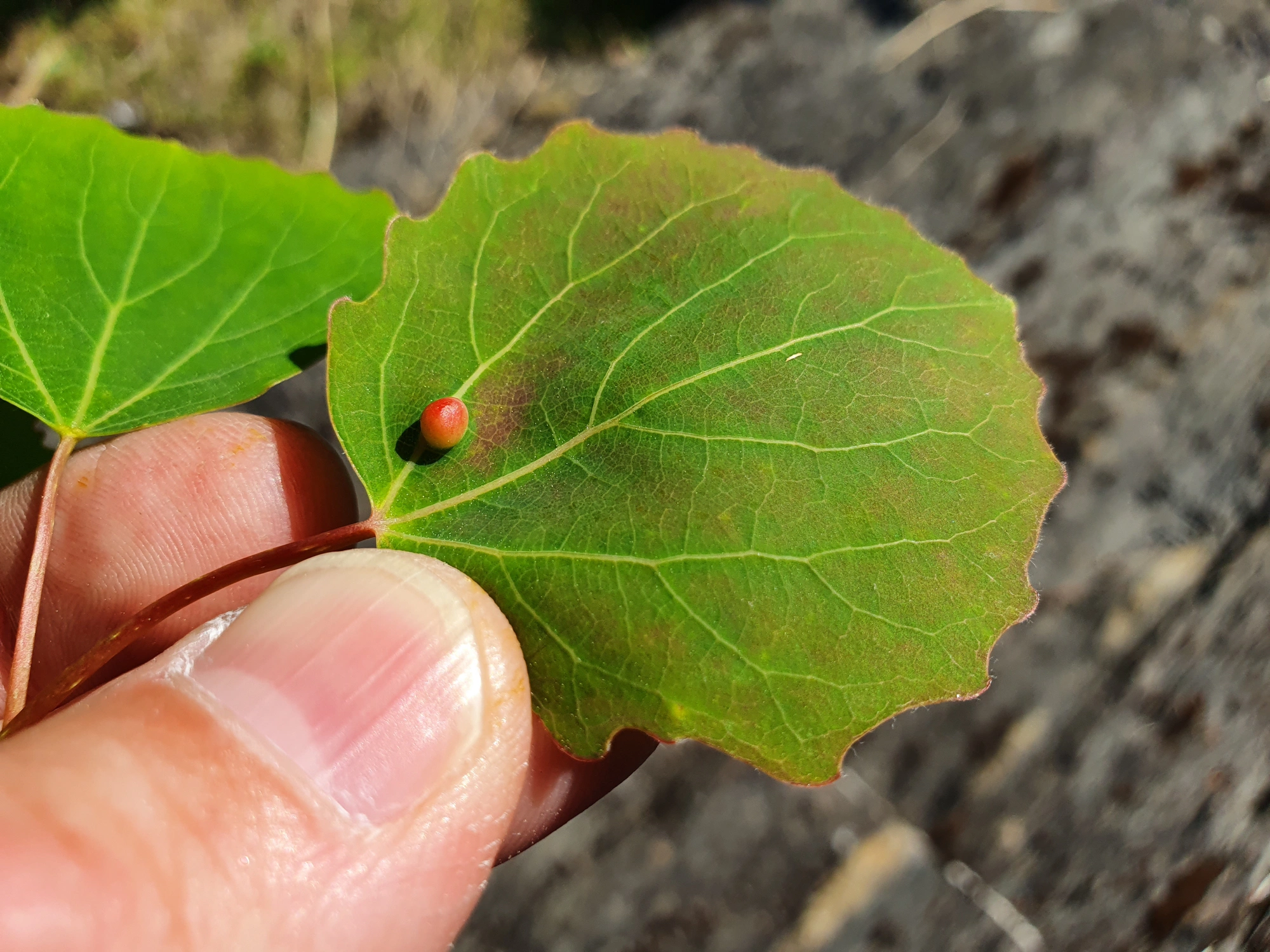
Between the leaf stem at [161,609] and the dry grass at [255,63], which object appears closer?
the leaf stem at [161,609]

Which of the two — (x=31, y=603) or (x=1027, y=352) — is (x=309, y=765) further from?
(x=1027, y=352)

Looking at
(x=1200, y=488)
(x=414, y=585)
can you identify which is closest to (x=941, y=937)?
(x=1200, y=488)

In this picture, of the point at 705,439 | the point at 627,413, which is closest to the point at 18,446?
the point at 627,413

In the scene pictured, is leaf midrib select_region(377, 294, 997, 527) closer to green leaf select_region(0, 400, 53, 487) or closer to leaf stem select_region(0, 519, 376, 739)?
leaf stem select_region(0, 519, 376, 739)

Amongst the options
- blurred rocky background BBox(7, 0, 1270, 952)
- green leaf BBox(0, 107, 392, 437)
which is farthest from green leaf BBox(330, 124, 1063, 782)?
blurred rocky background BBox(7, 0, 1270, 952)

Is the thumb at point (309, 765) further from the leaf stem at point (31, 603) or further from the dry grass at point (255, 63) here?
the dry grass at point (255, 63)

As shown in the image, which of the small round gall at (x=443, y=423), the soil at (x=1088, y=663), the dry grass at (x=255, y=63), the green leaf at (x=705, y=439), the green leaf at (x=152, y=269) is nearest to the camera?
the green leaf at (x=705, y=439)

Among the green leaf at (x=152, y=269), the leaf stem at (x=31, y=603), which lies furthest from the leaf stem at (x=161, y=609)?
the green leaf at (x=152, y=269)
